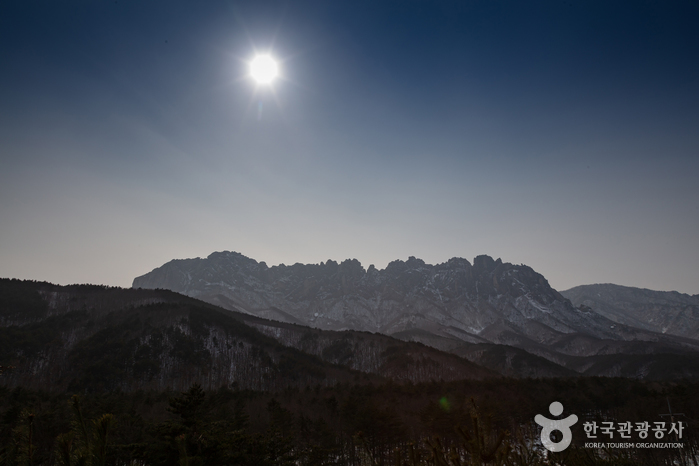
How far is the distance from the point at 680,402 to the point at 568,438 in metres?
98.8

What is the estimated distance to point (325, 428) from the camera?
66812 mm

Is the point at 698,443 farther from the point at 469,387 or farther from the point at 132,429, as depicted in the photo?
→ the point at 132,429

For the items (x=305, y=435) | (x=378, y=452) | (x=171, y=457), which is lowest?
(x=378, y=452)

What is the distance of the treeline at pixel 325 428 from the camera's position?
8.16 m

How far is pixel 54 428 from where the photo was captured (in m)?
53.6

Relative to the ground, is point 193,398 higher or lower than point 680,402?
higher

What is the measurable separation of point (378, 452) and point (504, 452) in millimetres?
74738

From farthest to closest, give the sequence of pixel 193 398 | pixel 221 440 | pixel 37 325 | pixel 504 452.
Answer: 1. pixel 37 325
2. pixel 193 398
3. pixel 221 440
4. pixel 504 452

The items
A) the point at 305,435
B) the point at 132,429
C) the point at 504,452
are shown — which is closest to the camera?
the point at 504,452

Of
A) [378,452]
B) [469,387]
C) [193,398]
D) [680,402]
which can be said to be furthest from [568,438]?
[469,387]

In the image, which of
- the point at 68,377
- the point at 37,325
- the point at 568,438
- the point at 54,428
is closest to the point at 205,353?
the point at 68,377

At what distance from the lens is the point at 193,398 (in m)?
19.2

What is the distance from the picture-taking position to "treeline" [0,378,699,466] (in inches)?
321

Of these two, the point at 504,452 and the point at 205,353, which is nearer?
the point at 504,452
